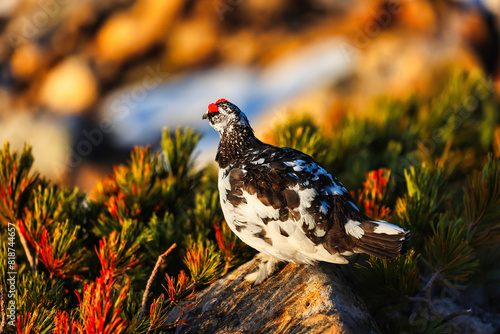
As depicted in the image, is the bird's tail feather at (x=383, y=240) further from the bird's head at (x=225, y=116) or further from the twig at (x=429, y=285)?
the bird's head at (x=225, y=116)

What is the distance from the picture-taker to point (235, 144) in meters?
1.25

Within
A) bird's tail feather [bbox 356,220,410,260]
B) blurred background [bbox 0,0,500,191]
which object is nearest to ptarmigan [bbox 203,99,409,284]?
bird's tail feather [bbox 356,220,410,260]

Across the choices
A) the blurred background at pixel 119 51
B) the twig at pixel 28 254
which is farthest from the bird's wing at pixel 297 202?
the blurred background at pixel 119 51

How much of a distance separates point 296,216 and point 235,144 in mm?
351

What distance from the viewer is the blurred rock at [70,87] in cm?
526

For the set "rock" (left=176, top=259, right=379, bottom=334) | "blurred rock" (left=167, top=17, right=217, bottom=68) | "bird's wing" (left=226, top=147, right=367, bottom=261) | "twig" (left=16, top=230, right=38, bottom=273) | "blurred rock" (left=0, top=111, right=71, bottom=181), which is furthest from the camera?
"blurred rock" (left=167, top=17, right=217, bottom=68)

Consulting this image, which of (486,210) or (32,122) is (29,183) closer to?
(486,210)

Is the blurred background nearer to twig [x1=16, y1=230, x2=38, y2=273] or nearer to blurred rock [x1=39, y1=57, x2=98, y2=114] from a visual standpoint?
blurred rock [x1=39, y1=57, x2=98, y2=114]

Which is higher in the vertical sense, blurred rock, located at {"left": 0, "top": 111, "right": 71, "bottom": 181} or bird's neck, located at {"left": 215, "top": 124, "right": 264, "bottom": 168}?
blurred rock, located at {"left": 0, "top": 111, "right": 71, "bottom": 181}

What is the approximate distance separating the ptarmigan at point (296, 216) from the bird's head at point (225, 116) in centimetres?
17

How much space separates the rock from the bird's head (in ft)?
1.47

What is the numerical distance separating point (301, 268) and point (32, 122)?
5.11m

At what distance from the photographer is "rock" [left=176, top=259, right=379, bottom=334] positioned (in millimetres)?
903

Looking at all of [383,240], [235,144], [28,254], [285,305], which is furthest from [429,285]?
[28,254]
